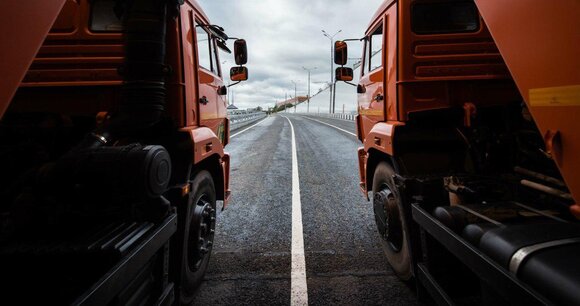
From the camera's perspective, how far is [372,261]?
363 centimetres

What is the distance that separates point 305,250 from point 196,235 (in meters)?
1.39

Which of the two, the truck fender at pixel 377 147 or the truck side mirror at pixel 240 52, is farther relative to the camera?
the truck side mirror at pixel 240 52

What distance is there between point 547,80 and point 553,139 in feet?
0.74

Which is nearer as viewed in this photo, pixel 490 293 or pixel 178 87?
pixel 490 293

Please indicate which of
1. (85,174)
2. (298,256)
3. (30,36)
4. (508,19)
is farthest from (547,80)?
(298,256)

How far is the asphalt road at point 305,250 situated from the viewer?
9.88 ft

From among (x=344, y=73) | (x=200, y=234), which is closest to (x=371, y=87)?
(x=344, y=73)

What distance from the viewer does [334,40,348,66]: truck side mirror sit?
180 inches

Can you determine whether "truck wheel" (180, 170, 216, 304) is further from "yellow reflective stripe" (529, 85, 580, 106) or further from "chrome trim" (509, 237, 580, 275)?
"yellow reflective stripe" (529, 85, 580, 106)

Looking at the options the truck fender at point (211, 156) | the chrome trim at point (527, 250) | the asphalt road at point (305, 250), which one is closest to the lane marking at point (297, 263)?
the asphalt road at point (305, 250)

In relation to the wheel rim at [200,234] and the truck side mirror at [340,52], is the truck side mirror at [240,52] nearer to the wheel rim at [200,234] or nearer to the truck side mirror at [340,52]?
the truck side mirror at [340,52]

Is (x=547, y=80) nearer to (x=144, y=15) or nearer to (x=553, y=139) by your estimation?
(x=553, y=139)

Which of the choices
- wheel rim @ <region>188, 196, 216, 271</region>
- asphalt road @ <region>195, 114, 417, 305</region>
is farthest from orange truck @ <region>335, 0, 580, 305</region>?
wheel rim @ <region>188, 196, 216, 271</region>

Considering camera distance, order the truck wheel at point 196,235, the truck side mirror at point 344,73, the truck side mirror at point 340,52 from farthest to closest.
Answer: the truck side mirror at point 344,73 → the truck side mirror at point 340,52 → the truck wheel at point 196,235
